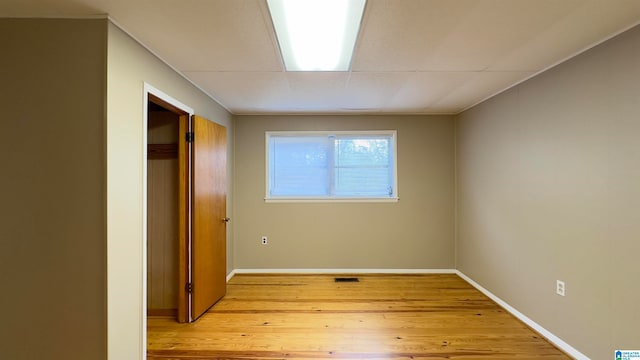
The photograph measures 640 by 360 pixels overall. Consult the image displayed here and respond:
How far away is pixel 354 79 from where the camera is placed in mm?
2686

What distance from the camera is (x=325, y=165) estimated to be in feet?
14.0

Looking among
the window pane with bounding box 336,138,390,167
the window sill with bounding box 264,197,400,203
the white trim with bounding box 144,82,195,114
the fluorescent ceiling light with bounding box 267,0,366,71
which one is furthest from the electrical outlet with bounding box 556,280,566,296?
the white trim with bounding box 144,82,195,114

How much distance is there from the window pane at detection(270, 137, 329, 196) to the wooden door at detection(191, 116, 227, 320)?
0.99 metres

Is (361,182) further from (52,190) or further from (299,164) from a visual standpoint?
(52,190)

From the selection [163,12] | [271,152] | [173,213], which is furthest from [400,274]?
[163,12]

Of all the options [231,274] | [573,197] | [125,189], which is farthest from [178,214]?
[573,197]

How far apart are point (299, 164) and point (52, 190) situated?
2.92 meters

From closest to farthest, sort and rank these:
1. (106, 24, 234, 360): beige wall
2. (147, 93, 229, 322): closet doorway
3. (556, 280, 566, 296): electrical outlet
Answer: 1. (106, 24, 234, 360): beige wall
2. (556, 280, 566, 296): electrical outlet
3. (147, 93, 229, 322): closet doorway

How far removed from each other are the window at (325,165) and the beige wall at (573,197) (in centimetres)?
154

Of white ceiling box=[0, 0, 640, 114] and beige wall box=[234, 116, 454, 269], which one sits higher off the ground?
white ceiling box=[0, 0, 640, 114]

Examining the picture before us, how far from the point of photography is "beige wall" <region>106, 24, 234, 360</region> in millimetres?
1722

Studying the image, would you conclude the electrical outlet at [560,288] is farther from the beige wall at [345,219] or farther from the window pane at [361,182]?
the window pane at [361,182]

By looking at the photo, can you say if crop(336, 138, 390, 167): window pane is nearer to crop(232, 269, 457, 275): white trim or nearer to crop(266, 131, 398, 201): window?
crop(266, 131, 398, 201): window

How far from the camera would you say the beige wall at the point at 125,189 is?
172cm
